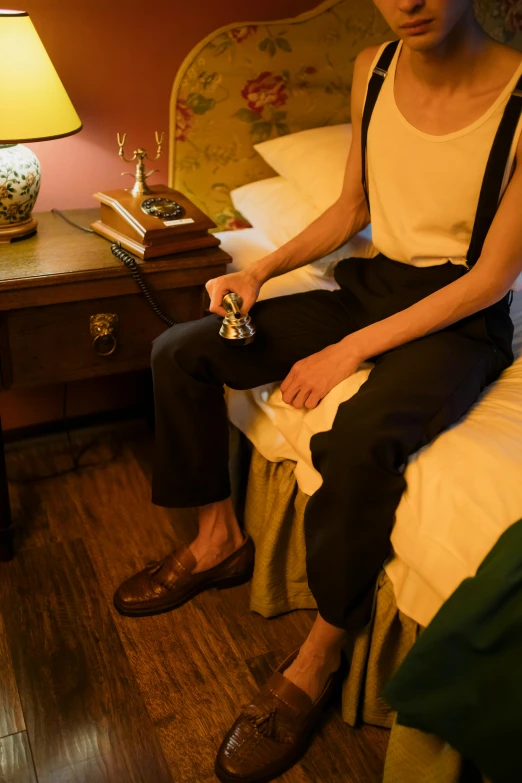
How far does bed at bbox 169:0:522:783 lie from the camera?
1066mm

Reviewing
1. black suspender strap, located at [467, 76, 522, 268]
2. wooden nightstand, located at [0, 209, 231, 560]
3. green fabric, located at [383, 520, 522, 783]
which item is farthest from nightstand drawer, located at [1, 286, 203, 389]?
green fabric, located at [383, 520, 522, 783]

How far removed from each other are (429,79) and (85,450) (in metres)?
1.24

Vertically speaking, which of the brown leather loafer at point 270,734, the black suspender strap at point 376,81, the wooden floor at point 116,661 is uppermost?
the black suspender strap at point 376,81

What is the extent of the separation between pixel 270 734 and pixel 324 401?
1.81 feet

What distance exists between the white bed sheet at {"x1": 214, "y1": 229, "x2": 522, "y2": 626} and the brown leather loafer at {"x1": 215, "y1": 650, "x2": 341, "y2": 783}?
27cm

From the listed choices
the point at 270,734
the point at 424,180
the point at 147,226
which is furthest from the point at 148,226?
the point at 270,734

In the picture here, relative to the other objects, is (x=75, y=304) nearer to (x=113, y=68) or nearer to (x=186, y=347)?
(x=186, y=347)

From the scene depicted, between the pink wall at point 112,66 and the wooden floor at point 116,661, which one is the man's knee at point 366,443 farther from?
the pink wall at point 112,66

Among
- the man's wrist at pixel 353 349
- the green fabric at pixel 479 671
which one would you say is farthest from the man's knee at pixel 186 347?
the green fabric at pixel 479 671

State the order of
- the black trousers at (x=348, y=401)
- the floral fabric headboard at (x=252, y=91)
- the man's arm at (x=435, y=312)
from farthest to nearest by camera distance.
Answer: the floral fabric headboard at (x=252, y=91) → the man's arm at (x=435, y=312) → the black trousers at (x=348, y=401)

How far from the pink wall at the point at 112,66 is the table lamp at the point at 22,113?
22 centimetres

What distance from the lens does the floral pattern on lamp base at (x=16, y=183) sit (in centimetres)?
151

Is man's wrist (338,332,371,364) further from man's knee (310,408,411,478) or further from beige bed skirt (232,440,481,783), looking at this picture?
beige bed skirt (232,440,481,783)

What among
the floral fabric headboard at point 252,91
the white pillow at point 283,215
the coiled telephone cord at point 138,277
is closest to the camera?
the coiled telephone cord at point 138,277
